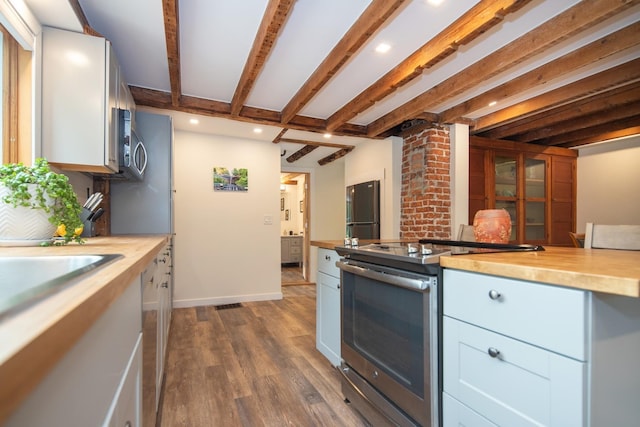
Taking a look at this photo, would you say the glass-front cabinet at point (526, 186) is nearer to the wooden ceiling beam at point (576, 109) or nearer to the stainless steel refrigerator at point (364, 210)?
the wooden ceiling beam at point (576, 109)

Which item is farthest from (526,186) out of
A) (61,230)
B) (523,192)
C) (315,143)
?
(61,230)

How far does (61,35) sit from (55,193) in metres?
1.10

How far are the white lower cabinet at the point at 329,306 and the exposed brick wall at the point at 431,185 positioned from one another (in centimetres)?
175

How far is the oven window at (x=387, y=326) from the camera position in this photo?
4.35 feet

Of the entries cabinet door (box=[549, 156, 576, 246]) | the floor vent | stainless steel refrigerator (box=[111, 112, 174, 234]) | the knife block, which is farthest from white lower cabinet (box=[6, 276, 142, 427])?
cabinet door (box=[549, 156, 576, 246])

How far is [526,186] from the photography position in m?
4.55

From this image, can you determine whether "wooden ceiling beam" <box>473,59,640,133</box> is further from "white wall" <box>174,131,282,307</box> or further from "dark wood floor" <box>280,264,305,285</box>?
"dark wood floor" <box>280,264,305,285</box>

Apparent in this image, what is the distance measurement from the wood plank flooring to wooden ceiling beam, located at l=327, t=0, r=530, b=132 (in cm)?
229

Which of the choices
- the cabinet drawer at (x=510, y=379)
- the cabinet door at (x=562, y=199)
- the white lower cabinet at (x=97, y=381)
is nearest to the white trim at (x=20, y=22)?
the white lower cabinet at (x=97, y=381)

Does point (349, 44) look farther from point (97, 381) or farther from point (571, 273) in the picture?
point (97, 381)

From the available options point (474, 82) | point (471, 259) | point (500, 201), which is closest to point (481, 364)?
point (471, 259)

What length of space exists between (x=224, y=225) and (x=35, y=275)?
10.9 ft

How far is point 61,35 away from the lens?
1.76 meters

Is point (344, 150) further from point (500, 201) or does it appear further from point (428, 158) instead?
point (500, 201)
